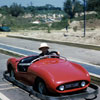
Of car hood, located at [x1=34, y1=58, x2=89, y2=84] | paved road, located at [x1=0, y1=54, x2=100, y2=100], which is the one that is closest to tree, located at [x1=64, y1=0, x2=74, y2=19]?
paved road, located at [x1=0, y1=54, x2=100, y2=100]

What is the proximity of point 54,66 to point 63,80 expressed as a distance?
67 centimetres

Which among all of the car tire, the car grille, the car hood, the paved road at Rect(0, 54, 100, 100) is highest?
the car hood

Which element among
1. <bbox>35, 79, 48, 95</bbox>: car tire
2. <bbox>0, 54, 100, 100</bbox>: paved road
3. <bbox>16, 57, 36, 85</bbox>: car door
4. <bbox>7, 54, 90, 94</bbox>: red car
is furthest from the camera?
<bbox>0, 54, 100, 100</bbox>: paved road

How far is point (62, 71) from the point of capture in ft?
19.9

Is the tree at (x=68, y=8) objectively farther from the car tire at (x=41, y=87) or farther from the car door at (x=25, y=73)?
the car tire at (x=41, y=87)

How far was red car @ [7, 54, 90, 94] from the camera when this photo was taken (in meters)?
5.75

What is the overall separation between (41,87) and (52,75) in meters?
0.49

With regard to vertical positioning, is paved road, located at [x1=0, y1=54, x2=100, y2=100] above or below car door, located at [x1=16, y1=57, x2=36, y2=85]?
below

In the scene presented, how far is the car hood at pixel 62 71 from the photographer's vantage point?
5.80 m

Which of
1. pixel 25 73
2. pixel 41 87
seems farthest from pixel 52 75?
pixel 25 73

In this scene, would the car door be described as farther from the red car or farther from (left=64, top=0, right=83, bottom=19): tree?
(left=64, top=0, right=83, bottom=19): tree

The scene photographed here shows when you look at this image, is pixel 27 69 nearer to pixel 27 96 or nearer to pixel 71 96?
pixel 27 96

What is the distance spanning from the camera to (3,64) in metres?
11.8

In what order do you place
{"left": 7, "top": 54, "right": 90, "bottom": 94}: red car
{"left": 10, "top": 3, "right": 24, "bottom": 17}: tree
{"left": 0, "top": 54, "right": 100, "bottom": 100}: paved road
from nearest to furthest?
1. {"left": 7, "top": 54, "right": 90, "bottom": 94}: red car
2. {"left": 0, "top": 54, "right": 100, "bottom": 100}: paved road
3. {"left": 10, "top": 3, "right": 24, "bottom": 17}: tree
